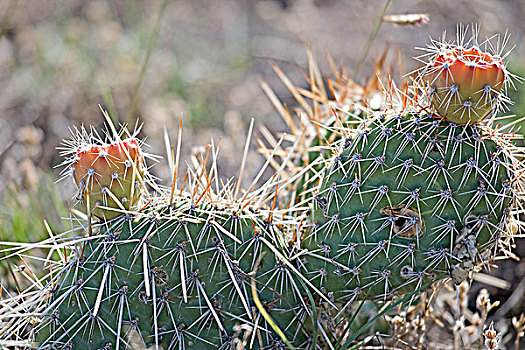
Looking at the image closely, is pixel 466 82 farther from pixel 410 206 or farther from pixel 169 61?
pixel 169 61

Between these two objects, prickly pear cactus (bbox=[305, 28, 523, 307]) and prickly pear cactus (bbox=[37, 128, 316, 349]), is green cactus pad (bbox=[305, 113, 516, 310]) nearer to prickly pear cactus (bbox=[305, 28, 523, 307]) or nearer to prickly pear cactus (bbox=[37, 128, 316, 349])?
prickly pear cactus (bbox=[305, 28, 523, 307])

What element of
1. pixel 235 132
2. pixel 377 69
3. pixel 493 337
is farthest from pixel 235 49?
pixel 493 337

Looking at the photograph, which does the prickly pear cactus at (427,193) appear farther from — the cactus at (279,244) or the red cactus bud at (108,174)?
the red cactus bud at (108,174)

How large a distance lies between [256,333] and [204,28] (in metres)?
3.54

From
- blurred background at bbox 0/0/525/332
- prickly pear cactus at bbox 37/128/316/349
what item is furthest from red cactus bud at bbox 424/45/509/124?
blurred background at bbox 0/0/525/332

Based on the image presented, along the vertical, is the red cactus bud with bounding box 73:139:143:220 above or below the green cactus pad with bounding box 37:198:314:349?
above

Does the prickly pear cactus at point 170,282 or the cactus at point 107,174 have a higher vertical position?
the cactus at point 107,174

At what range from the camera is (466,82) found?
1492 millimetres

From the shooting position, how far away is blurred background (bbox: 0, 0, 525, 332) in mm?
3066

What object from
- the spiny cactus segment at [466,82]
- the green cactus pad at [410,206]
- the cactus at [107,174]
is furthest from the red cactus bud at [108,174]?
the spiny cactus segment at [466,82]

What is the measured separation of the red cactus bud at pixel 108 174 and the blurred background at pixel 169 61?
2.71 ft

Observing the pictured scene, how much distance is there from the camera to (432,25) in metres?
4.76

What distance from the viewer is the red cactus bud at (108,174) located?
155 cm

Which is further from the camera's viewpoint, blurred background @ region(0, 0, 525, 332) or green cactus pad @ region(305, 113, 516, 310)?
blurred background @ region(0, 0, 525, 332)
